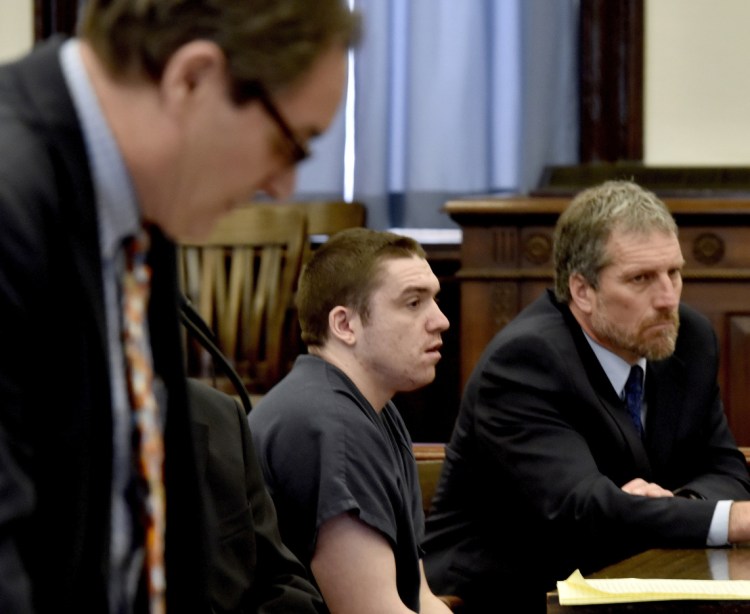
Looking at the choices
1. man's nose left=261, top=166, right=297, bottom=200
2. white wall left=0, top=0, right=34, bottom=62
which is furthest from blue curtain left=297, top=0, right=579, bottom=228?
man's nose left=261, top=166, right=297, bottom=200

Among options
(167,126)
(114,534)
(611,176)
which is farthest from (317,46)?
(611,176)

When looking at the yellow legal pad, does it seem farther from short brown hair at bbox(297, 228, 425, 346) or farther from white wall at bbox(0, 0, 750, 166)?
white wall at bbox(0, 0, 750, 166)

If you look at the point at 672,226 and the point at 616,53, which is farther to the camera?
the point at 616,53

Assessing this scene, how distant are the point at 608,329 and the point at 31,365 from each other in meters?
2.17

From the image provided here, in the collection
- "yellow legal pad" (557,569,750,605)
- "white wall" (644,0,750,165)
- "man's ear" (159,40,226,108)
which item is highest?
"white wall" (644,0,750,165)

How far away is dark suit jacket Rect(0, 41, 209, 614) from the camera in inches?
37.3

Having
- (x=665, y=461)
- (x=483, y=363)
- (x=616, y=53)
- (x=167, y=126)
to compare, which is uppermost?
(x=616, y=53)

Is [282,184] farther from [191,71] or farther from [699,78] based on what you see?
[699,78]

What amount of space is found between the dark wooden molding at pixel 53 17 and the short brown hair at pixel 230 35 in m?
4.28

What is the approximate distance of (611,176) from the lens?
14.6ft

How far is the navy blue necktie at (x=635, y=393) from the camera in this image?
3004 mm

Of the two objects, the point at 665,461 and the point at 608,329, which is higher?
the point at 608,329

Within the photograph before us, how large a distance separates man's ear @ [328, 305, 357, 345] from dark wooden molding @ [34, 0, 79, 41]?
2.99 m

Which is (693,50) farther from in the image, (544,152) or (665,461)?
(665,461)
